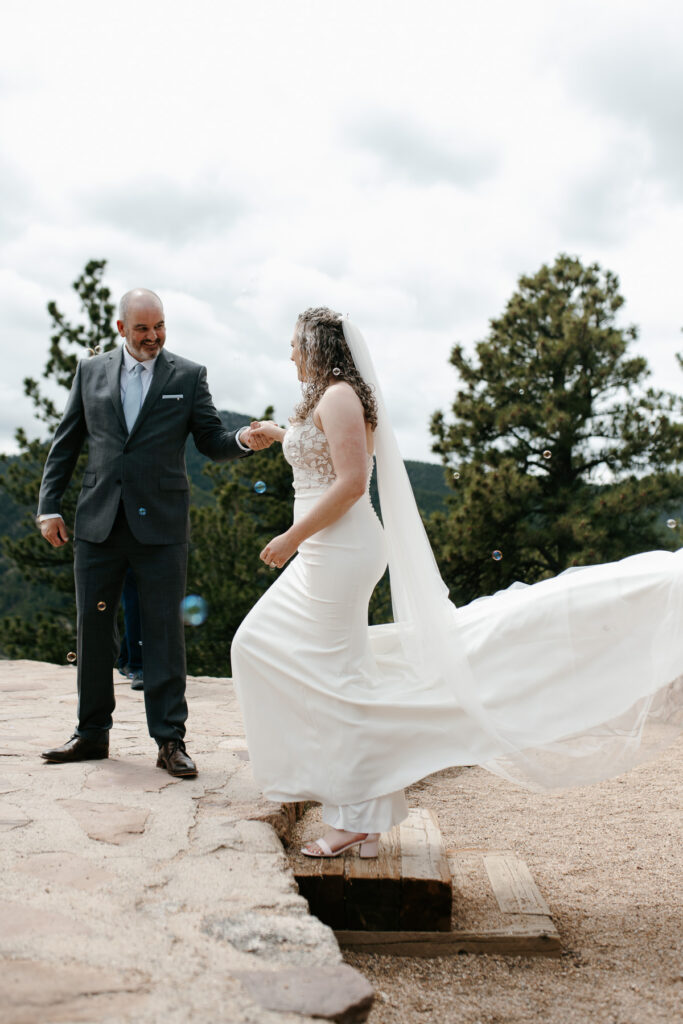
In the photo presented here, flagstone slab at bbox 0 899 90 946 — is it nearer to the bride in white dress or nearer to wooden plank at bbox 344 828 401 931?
the bride in white dress

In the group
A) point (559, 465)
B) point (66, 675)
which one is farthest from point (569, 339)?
point (66, 675)

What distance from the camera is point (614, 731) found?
286cm

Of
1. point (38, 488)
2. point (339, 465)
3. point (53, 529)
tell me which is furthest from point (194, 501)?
point (339, 465)

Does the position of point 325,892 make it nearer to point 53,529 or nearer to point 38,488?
point 53,529

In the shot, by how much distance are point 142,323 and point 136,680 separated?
3465 mm

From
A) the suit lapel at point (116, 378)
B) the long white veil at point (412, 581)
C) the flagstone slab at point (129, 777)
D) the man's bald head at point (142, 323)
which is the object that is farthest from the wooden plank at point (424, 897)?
the man's bald head at point (142, 323)

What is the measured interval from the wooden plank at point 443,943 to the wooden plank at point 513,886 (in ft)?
0.62

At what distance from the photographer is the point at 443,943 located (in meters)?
3.01

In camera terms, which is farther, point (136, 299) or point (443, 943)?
point (136, 299)

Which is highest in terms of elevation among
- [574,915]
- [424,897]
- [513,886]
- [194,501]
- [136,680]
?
[194,501]

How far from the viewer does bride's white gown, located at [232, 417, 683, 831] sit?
2.85 m

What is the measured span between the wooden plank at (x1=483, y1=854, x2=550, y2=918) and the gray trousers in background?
1.45 meters

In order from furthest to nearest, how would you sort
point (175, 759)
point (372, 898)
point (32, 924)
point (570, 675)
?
1. point (175, 759)
2. point (372, 898)
3. point (570, 675)
4. point (32, 924)

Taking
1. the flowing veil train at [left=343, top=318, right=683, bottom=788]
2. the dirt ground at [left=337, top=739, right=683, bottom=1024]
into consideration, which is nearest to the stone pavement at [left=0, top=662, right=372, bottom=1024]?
the dirt ground at [left=337, top=739, right=683, bottom=1024]
